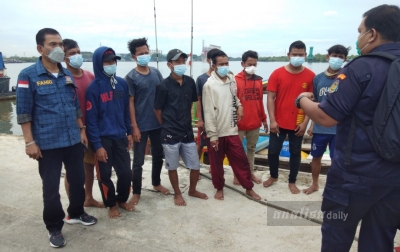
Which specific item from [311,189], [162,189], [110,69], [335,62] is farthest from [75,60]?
[311,189]

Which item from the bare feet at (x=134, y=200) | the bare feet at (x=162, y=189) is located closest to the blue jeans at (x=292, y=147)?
the bare feet at (x=162, y=189)

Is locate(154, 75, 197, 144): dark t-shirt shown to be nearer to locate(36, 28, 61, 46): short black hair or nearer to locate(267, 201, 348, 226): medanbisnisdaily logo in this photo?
locate(36, 28, 61, 46): short black hair

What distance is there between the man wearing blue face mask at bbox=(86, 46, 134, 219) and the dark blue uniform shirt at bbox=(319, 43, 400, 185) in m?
2.14

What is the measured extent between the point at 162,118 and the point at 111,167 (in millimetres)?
801

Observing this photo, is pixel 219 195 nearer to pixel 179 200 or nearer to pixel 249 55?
pixel 179 200

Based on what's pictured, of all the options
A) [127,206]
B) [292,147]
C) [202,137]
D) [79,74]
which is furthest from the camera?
[292,147]

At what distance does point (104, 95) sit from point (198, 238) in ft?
5.64

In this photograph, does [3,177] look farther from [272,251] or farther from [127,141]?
[272,251]

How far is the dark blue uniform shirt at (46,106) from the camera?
249 centimetres

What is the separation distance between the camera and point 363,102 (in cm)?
173

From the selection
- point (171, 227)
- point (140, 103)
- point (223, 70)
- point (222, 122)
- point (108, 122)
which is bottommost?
point (171, 227)

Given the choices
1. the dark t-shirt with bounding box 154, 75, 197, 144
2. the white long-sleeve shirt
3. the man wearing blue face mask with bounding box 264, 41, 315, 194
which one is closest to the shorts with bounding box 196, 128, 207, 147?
the white long-sleeve shirt

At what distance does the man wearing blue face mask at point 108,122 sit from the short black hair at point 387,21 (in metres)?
2.37

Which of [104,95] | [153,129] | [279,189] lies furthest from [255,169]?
[104,95]
